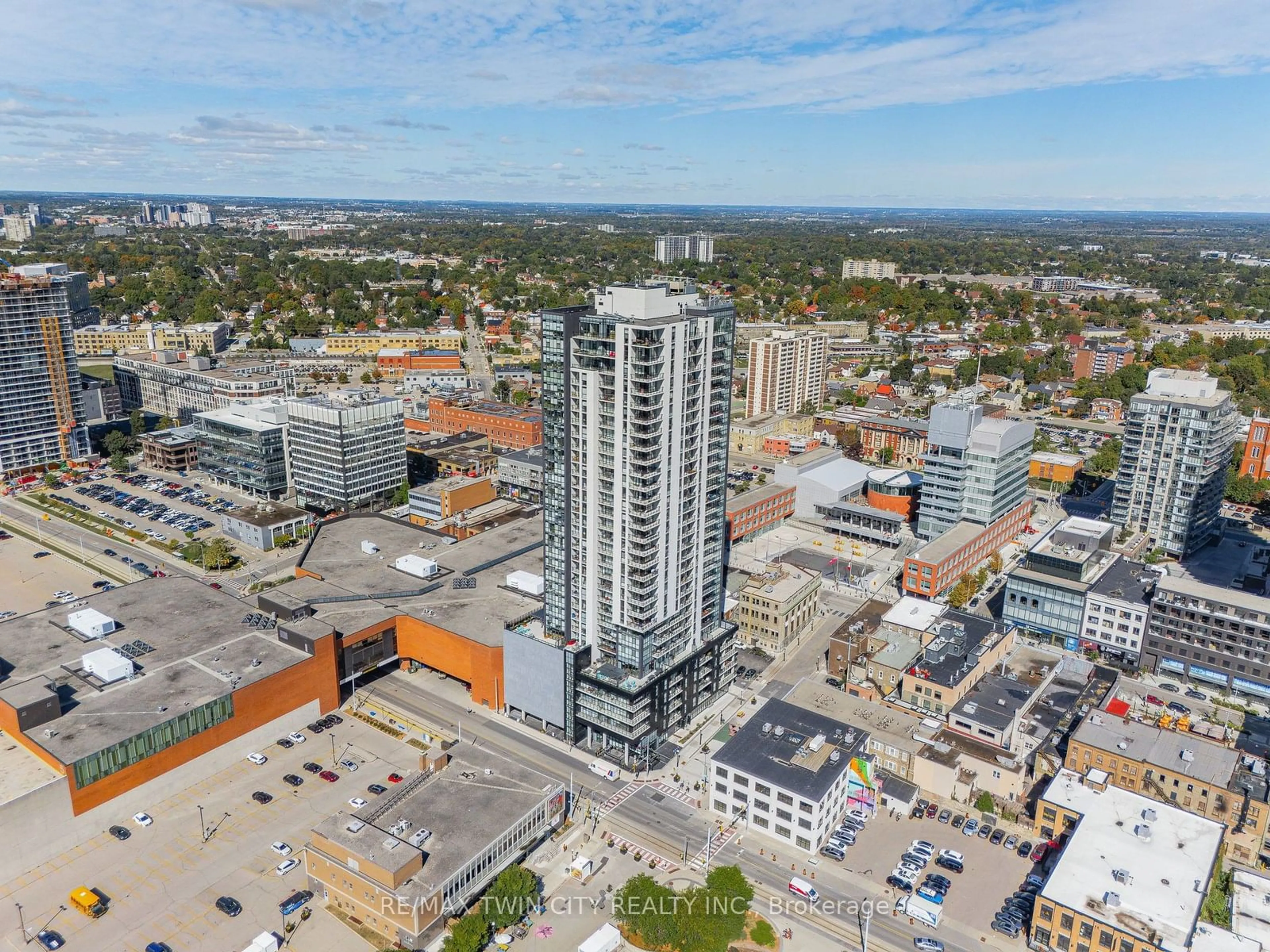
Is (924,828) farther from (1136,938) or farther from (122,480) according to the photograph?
(122,480)

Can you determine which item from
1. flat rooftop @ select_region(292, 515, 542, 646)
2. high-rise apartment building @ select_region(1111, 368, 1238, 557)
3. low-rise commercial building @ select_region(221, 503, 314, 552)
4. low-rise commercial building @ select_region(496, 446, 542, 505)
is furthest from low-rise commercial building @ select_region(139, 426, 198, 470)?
high-rise apartment building @ select_region(1111, 368, 1238, 557)

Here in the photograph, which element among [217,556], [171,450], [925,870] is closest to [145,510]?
[171,450]

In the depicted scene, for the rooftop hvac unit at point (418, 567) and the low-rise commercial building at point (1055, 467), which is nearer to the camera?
the rooftop hvac unit at point (418, 567)

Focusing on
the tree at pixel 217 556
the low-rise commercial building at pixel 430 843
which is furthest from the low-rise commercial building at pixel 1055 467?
the tree at pixel 217 556

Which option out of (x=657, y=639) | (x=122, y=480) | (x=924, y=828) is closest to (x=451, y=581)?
(x=657, y=639)

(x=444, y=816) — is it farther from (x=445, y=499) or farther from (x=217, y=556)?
(x=445, y=499)

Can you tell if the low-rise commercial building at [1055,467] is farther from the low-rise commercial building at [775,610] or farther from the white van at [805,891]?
the white van at [805,891]

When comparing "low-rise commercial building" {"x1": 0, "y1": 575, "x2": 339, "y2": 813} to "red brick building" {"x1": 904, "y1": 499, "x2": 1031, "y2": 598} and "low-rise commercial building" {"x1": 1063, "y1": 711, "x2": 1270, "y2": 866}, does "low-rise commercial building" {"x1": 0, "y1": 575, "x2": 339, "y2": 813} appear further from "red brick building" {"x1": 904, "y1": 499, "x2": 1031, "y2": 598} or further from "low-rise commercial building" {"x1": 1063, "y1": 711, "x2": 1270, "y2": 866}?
"low-rise commercial building" {"x1": 1063, "y1": 711, "x2": 1270, "y2": 866}

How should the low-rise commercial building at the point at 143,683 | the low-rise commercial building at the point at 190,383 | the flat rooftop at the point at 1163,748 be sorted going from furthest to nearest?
the low-rise commercial building at the point at 190,383 → the low-rise commercial building at the point at 143,683 → the flat rooftop at the point at 1163,748
